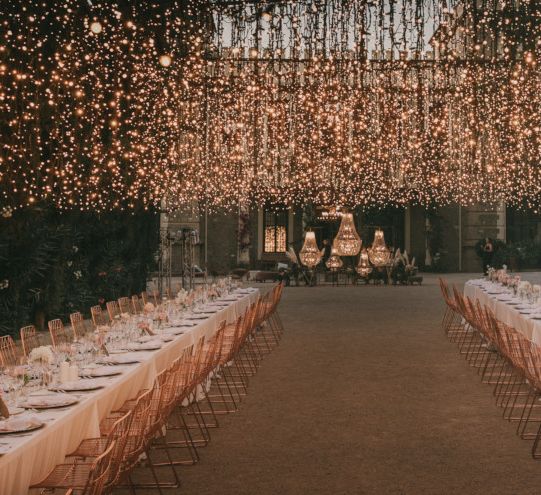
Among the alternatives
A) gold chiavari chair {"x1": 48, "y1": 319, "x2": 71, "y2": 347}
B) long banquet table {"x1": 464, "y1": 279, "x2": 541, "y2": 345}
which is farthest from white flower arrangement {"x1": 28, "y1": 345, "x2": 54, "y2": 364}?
long banquet table {"x1": 464, "y1": 279, "x2": 541, "y2": 345}

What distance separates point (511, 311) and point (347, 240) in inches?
248

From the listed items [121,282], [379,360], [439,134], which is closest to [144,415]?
[379,360]

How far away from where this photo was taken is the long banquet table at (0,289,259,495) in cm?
323

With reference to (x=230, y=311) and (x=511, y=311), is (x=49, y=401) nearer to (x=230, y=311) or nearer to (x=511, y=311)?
(x=230, y=311)

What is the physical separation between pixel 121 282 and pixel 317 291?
5.71 m

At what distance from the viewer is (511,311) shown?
897 cm

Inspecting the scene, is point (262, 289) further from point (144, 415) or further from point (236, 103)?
point (144, 415)

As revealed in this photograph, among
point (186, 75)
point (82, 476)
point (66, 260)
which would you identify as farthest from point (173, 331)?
point (186, 75)

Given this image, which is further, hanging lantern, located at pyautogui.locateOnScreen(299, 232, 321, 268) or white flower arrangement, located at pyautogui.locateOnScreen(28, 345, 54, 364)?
hanging lantern, located at pyautogui.locateOnScreen(299, 232, 321, 268)

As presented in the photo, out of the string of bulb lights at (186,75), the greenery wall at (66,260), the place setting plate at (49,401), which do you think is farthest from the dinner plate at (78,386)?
the greenery wall at (66,260)

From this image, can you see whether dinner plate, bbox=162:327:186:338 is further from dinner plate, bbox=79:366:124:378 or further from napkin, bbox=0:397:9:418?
napkin, bbox=0:397:9:418

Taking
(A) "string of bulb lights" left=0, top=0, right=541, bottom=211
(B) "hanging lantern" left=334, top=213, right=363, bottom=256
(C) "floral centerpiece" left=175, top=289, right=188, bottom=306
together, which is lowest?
(C) "floral centerpiece" left=175, top=289, right=188, bottom=306

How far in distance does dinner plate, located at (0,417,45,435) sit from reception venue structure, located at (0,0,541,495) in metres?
0.01

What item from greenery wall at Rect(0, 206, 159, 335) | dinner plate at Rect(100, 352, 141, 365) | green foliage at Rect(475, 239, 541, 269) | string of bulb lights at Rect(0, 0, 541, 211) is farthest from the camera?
green foliage at Rect(475, 239, 541, 269)
